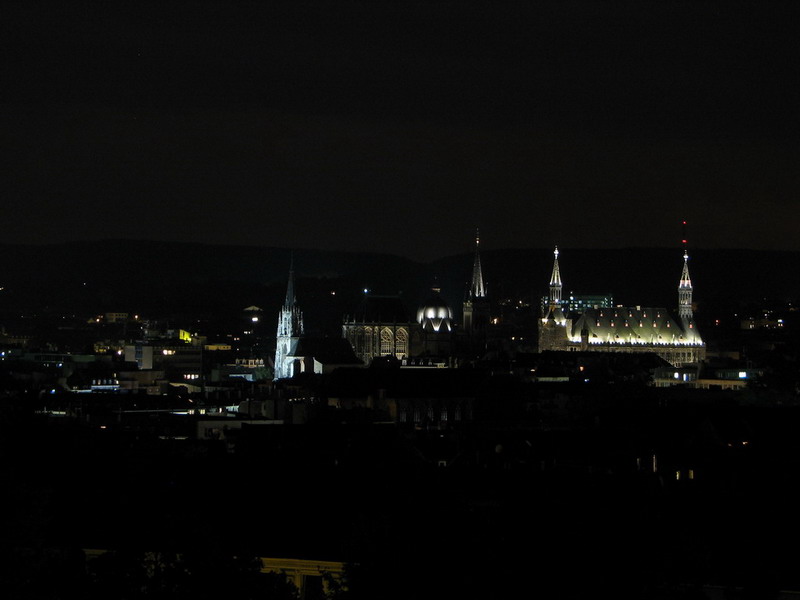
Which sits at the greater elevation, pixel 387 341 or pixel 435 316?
pixel 435 316

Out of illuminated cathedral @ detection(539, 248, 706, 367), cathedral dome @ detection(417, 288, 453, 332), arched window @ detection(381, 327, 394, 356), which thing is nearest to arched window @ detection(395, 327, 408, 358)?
arched window @ detection(381, 327, 394, 356)

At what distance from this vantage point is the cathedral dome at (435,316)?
178250 mm

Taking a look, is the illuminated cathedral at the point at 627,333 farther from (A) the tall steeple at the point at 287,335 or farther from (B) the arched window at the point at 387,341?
(A) the tall steeple at the point at 287,335

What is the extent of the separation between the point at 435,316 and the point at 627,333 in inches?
788

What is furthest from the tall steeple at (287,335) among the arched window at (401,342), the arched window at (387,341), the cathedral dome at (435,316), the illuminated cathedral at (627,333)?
the illuminated cathedral at (627,333)

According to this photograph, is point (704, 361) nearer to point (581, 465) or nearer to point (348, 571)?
point (581, 465)

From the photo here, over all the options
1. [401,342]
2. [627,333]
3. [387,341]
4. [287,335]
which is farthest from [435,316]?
[287,335]

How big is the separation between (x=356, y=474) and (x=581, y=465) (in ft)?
62.3

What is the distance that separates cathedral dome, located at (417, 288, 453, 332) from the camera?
178250mm

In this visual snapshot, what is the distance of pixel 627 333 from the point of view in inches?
7032

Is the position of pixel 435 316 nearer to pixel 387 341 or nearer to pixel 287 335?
pixel 387 341

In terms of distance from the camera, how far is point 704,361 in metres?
166

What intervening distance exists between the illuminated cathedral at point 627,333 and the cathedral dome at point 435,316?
1102 cm

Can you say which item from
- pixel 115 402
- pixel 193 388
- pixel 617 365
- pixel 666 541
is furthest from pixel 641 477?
pixel 617 365
